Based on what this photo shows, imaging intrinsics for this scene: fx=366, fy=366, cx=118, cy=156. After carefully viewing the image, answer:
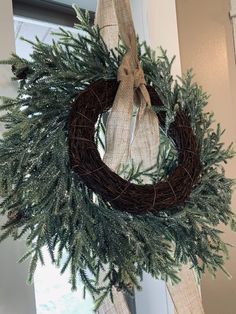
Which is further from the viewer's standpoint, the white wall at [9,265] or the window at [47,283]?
the window at [47,283]

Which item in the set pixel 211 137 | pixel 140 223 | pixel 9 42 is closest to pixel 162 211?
pixel 140 223

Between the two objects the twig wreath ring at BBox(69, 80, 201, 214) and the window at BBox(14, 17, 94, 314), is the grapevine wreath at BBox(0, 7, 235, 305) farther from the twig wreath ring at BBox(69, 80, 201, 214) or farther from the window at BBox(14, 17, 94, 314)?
the window at BBox(14, 17, 94, 314)

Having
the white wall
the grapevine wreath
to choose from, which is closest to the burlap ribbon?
the grapevine wreath

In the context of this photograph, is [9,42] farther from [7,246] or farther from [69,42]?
[7,246]

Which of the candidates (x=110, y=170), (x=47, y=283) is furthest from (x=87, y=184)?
(x=47, y=283)

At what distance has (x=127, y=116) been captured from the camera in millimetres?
637

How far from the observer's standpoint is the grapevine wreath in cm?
58

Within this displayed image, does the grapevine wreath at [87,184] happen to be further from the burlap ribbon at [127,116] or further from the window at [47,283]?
the window at [47,283]

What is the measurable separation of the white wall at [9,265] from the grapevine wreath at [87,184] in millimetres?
145

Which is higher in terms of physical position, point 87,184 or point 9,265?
point 87,184

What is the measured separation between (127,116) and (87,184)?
138 mm

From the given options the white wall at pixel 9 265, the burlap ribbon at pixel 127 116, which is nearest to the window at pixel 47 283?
A: the white wall at pixel 9 265

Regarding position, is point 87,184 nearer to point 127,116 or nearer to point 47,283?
point 127,116

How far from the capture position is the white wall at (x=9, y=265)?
2.45 feet
